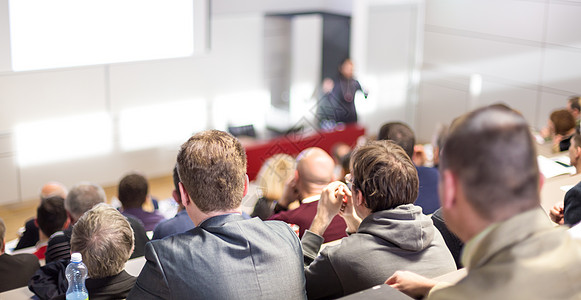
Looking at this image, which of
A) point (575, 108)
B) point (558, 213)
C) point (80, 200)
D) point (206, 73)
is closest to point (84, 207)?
point (80, 200)

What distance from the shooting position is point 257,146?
21.5 ft

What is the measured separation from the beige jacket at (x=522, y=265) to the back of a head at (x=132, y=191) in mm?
3569

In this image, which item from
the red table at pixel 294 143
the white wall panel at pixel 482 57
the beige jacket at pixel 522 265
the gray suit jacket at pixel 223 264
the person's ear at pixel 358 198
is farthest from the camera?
the white wall panel at pixel 482 57

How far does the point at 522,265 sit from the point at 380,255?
44.8 inches

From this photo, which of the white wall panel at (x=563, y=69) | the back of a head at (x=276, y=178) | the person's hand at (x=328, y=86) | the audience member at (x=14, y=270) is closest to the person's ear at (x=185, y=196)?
the audience member at (x=14, y=270)

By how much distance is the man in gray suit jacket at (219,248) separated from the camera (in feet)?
6.64

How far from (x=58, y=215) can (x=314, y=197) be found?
172cm

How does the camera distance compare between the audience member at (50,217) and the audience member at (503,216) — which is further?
the audience member at (50,217)

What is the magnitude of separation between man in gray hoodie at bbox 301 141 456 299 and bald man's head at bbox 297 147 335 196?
1247mm

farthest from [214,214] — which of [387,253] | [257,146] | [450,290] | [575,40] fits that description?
[575,40]

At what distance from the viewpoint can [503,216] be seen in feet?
3.98

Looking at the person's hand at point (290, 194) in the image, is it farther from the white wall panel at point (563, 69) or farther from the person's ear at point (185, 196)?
the white wall panel at point (563, 69)

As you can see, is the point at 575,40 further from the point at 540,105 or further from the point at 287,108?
the point at 287,108

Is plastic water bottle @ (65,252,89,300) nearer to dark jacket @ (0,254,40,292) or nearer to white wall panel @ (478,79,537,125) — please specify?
dark jacket @ (0,254,40,292)
